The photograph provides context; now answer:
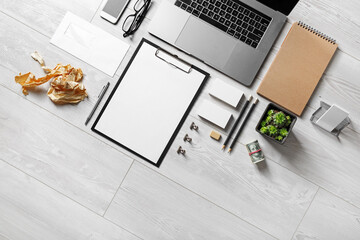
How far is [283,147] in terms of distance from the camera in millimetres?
1131

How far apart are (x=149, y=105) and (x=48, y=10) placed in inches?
18.5

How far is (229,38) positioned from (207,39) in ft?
0.23

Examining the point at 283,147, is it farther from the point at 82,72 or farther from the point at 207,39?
the point at 82,72

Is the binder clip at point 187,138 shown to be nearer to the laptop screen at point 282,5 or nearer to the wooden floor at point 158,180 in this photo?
the wooden floor at point 158,180

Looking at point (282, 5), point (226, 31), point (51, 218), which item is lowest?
point (51, 218)

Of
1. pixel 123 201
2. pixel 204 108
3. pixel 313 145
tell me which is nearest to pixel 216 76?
pixel 204 108

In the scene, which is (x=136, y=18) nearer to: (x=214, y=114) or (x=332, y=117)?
(x=214, y=114)

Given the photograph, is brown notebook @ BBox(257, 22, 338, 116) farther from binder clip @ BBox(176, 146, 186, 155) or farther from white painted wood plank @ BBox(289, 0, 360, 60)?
binder clip @ BBox(176, 146, 186, 155)

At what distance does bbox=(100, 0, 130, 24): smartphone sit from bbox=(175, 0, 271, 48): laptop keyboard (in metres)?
0.23

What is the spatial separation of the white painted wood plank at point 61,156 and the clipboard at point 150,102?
66 millimetres

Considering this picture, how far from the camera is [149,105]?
112 centimetres

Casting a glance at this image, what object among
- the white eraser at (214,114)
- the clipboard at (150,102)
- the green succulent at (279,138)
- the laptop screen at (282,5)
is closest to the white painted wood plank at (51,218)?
the clipboard at (150,102)

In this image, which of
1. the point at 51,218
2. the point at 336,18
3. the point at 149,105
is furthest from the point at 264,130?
the point at 51,218

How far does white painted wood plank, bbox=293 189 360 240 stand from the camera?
44.1 inches
